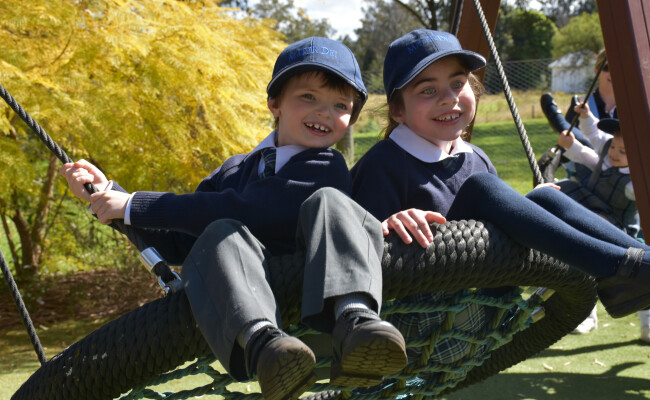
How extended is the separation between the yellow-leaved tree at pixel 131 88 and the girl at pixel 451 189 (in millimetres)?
2241

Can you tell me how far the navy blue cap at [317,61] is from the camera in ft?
6.33

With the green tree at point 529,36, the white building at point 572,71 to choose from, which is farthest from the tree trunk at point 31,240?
the green tree at point 529,36

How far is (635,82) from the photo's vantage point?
91.7 inches

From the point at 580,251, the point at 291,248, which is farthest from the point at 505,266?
the point at 291,248

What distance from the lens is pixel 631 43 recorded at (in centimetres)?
234

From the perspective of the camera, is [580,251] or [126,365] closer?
[126,365]

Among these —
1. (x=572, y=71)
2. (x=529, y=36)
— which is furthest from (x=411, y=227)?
(x=529, y=36)

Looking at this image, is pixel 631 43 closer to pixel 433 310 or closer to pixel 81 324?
pixel 433 310

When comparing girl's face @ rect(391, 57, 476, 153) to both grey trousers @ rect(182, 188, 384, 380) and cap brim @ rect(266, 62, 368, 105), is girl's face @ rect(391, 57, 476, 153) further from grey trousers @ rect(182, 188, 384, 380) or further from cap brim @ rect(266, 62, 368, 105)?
grey trousers @ rect(182, 188, 384, 380)

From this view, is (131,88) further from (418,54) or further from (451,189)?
(451,189)

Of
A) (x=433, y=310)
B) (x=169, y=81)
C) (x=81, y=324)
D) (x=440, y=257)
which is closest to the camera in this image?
(x=440, y=257)

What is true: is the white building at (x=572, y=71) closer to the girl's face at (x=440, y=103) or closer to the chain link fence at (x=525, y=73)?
the chain link fence at (x=525, y=73)

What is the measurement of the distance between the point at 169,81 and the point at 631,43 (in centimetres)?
277

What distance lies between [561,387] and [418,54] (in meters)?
2.34
